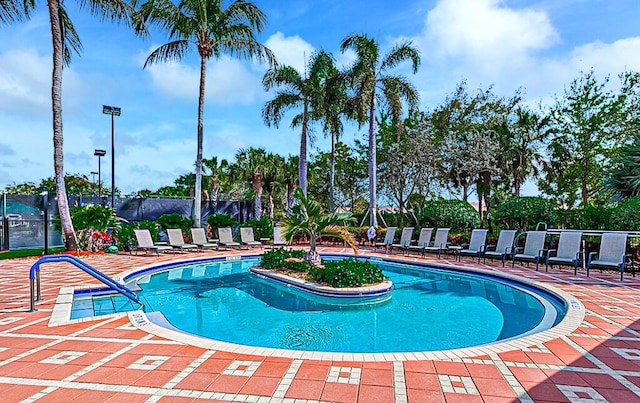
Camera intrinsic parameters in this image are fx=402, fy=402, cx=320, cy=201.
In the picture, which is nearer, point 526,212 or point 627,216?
point 627,216

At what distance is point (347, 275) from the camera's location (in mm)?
→ 7992

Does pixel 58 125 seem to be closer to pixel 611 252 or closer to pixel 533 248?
pixel 533 248

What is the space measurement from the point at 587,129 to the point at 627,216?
12.7 meters

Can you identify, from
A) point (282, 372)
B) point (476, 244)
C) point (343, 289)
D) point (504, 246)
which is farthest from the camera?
point (476, 244)

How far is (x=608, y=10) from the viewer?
10.6 meters

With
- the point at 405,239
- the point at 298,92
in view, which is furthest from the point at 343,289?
the point at 298,92

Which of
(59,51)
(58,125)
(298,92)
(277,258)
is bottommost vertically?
(277,258)

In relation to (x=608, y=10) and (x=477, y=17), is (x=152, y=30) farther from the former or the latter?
(x=608, y=10)

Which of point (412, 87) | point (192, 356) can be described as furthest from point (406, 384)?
point (412, 87)

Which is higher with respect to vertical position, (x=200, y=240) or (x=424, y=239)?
(x=424, y=239)

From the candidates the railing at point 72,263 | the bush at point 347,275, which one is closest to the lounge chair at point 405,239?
the bush at point 347,275

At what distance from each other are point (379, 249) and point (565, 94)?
14.3m

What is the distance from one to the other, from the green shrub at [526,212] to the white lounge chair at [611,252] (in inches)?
143

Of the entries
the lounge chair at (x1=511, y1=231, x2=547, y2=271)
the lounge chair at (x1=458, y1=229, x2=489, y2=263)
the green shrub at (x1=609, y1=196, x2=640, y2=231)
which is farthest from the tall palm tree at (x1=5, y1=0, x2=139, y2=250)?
the green shrub at (x1=609, y1=196, x2=640, y2=231)
